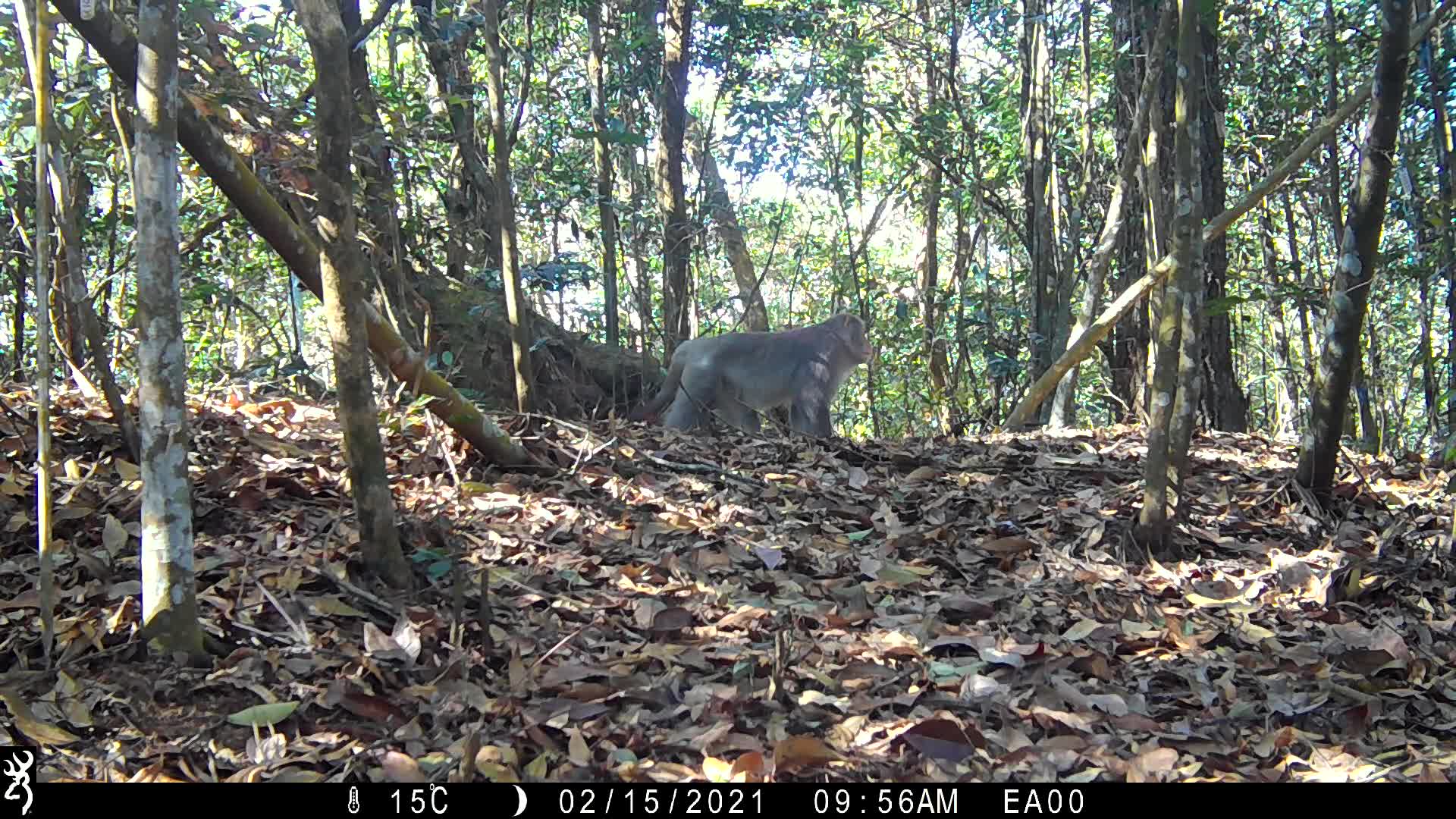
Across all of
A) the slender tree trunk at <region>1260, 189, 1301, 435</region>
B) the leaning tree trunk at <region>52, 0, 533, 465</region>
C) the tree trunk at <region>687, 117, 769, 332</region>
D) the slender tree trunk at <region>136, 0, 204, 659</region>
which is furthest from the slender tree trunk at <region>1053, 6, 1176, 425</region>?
the slender tree trunk at <region>136, 0, 204, 659</region>

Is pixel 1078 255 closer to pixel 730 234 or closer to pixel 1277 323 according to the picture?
pixel 730 234

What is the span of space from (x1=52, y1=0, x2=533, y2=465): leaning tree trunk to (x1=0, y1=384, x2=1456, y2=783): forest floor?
28cm

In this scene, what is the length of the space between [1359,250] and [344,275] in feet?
14.5

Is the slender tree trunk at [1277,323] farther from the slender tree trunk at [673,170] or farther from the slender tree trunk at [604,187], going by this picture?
the slender tree trunk at [604,187]

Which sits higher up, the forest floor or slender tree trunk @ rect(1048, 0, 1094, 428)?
slender tree trunk @ rect(1048, 0, 1094, 428)

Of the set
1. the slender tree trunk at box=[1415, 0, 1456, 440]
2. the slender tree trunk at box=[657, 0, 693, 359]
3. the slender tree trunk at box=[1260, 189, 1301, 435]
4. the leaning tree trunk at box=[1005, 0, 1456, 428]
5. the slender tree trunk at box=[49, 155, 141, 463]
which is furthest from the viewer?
the slender tree trunk at box=[1260, 189, 1301, 435]

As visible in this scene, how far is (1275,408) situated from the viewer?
14.4 metres

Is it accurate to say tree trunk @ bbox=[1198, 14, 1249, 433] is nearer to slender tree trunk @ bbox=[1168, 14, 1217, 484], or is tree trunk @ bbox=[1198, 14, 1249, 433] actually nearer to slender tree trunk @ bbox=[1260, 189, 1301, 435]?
slender tree trunk @ bbox=[1260, 189, 1301, 435]

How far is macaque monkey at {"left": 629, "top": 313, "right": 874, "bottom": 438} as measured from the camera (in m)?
8.48

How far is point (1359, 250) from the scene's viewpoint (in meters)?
4.82

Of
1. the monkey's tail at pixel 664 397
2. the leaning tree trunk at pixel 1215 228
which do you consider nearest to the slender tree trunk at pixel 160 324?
the leaning tree trunk at pixel 1215 228

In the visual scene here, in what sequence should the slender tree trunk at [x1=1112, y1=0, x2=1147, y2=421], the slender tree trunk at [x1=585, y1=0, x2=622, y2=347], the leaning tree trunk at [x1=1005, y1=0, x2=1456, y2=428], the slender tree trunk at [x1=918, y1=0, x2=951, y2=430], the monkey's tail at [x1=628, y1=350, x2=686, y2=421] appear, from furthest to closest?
1. the slender tree trunk at [x1=918, y1=0, x2=951, y2=430]
2. the slender tree trunk at [x1=585, y1=0, x2=622, y2=347]
3. the monkey's tail at [x1=628, y1=350, x2=686, y2=421]
4. the slender tree trunk at [x1=1112, y1=0, x2=1147, y2=421]
5. the leaning tree trunk at [x1=1005, y1=0, x2=1456, y2=428]
